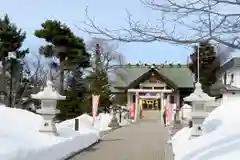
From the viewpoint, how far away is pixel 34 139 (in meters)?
11.7

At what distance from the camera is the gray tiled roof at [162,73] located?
51875 millimetres

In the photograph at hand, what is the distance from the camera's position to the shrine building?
49188 millimetres

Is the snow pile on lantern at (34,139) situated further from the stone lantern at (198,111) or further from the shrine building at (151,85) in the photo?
the shrine building at (151,85)

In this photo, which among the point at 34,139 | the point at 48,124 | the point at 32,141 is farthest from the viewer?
the point at 48,124

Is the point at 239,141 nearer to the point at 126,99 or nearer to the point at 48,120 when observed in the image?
the point at 48,120

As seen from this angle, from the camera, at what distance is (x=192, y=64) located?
50.9 m

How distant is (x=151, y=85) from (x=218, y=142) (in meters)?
39.4

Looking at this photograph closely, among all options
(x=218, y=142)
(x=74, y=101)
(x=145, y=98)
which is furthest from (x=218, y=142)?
(x=145, y=98)

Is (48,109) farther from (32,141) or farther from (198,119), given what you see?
(198,119)

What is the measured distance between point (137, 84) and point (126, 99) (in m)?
2.91

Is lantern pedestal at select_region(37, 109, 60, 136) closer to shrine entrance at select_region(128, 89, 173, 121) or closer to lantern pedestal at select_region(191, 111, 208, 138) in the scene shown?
lantern pedestal at select_region(191, 111, 208, 138)

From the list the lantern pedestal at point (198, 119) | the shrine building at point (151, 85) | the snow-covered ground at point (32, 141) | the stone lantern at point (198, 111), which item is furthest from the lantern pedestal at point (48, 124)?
the shrine building at point (151, 85)

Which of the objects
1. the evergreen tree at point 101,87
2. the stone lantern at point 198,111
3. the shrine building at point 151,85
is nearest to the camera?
the stone lantern at point 198,111

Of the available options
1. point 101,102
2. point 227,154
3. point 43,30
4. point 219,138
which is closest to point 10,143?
point 227,154
